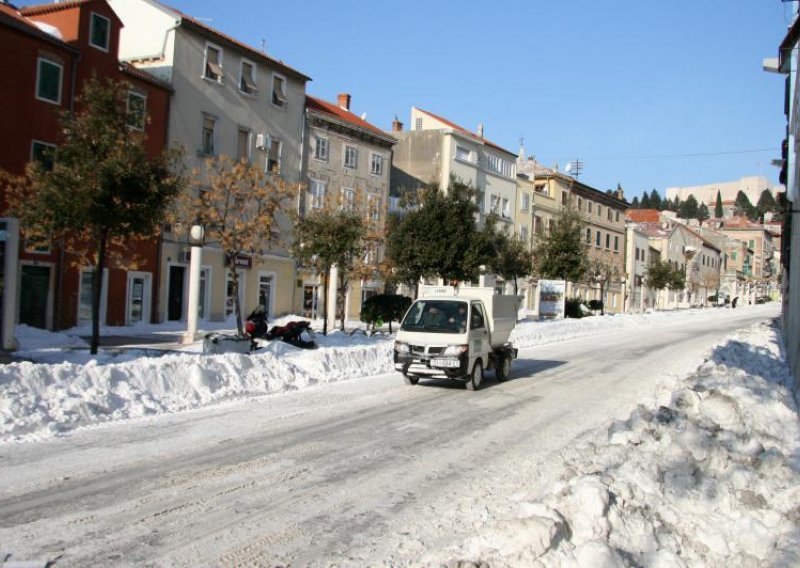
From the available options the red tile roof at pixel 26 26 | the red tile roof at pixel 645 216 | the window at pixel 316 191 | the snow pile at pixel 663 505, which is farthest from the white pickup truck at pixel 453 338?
the red tile roof at pixel 645 216

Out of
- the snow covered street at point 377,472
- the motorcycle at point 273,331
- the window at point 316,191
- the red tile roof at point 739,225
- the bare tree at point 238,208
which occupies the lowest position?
the snow covered street at point 377,472

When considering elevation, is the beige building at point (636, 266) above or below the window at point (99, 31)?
below

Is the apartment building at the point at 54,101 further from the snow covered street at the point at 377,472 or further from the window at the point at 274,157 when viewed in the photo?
the snow covered street at the point at 377,472

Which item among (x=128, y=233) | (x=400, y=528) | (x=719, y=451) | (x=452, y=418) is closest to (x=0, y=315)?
(x=128, y=233)

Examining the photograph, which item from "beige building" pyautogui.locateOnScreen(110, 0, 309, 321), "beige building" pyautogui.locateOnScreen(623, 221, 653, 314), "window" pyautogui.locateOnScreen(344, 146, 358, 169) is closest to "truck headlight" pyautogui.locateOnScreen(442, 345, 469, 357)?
"beige building" pyautogui.locateOnScreen(110, 0, 309, 321)

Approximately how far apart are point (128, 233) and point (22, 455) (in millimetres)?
8573

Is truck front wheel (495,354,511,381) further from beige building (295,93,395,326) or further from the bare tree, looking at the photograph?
beige building (295,93,395,326)

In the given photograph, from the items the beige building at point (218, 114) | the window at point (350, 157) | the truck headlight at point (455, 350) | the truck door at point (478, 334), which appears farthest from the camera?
the window at point (350, 157)

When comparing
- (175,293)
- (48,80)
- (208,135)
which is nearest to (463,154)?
(208,135)

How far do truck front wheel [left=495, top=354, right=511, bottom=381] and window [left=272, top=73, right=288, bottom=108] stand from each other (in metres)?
24.7

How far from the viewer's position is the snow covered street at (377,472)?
5.37 m

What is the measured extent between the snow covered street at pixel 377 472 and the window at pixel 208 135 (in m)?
20.1

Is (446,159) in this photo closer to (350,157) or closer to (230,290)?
(350,157)

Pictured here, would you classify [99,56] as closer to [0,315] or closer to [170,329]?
[170,329]
